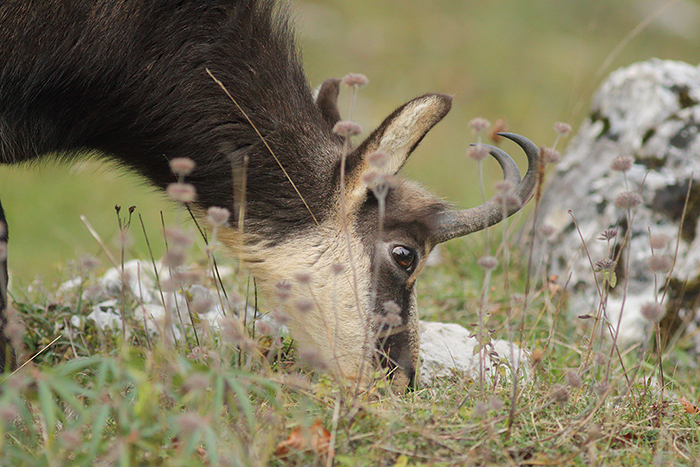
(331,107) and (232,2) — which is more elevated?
(232,2)

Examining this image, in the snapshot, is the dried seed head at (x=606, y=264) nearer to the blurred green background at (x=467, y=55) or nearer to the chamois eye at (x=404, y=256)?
the chamois eye at (x=404, y=256)

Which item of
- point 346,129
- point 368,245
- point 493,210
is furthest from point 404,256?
point 346,129

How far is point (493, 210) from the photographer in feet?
11.9

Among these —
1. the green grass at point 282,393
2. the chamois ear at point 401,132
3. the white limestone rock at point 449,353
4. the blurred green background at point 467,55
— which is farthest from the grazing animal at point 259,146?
the blurred green background at point 467,55

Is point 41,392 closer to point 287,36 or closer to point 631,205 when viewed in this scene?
point 631,205

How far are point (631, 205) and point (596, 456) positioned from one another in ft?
3.25

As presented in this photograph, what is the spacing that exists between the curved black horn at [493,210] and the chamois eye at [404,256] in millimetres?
164

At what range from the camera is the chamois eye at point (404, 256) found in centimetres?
363

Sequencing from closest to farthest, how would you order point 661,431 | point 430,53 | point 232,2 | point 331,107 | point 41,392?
point 41,392, point 661,431, point 232,2, point 331,107, point 430,53

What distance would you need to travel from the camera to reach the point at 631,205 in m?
2.79

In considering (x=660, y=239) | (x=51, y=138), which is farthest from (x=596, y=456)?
(x=51, y=138)

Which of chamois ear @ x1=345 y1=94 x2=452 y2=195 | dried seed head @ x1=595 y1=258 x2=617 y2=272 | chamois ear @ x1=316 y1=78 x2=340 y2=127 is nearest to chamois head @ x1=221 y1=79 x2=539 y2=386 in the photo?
chamois ear @ x1=345 y1=94 x2=452 y2=195

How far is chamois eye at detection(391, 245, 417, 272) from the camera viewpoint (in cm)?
363

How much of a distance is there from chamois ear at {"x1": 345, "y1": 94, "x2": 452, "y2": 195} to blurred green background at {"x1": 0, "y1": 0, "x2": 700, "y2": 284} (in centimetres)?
883
